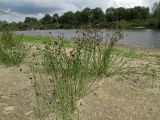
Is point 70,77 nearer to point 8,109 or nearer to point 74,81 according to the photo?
point 74,81

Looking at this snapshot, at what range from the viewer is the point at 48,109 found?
3945mm

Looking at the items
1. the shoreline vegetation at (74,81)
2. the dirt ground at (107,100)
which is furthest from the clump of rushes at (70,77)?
the dirt ground at (107,100)

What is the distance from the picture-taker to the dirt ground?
390cm

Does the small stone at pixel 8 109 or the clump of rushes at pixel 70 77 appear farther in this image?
the small stone at pixel 8 109

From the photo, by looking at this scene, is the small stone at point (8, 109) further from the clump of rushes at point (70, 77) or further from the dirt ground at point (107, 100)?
the clump of rushes at point (70, 77)

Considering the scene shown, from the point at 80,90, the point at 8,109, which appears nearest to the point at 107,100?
the point at 80,90

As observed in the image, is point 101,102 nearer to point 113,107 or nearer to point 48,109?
point 113,107

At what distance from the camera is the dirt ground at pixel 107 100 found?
154 inches

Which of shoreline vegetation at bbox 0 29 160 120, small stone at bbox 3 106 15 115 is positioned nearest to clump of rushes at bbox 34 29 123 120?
shoreline vegetation at bbox 0 29 160 120

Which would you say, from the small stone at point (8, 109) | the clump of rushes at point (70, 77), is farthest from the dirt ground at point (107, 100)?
the clump of rushes at point (70, 77)

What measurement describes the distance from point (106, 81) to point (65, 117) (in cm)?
153

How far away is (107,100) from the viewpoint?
14.0 ft

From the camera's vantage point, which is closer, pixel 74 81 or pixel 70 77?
pixel 74 81

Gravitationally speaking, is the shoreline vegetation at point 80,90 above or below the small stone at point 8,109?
above
